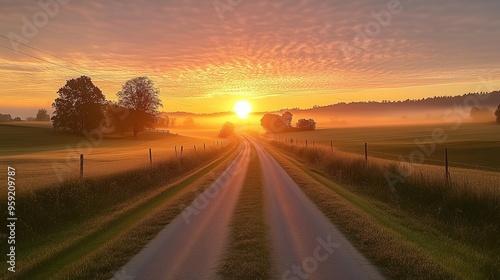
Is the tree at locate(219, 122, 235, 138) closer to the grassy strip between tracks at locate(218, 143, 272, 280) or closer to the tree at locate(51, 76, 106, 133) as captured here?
the tree at locate(51, 76, 106, 133)

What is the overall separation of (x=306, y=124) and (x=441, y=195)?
159 metres

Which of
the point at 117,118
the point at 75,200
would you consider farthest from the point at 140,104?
the point at 75,200

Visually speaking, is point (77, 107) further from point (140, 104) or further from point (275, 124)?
point (275, 124)

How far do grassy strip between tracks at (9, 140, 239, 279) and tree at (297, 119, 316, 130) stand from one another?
521ft

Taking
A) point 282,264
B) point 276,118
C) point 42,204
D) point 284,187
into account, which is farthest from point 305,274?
point 276,118

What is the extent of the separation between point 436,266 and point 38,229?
11605mm

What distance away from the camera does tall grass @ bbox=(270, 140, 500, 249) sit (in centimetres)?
1117

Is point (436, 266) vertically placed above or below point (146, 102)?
below

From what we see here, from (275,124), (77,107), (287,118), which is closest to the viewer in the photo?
(77,107)

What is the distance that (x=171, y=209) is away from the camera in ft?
44.0

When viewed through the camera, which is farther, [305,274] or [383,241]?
[383,241]

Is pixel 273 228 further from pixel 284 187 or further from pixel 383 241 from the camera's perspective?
pixel 284 187
